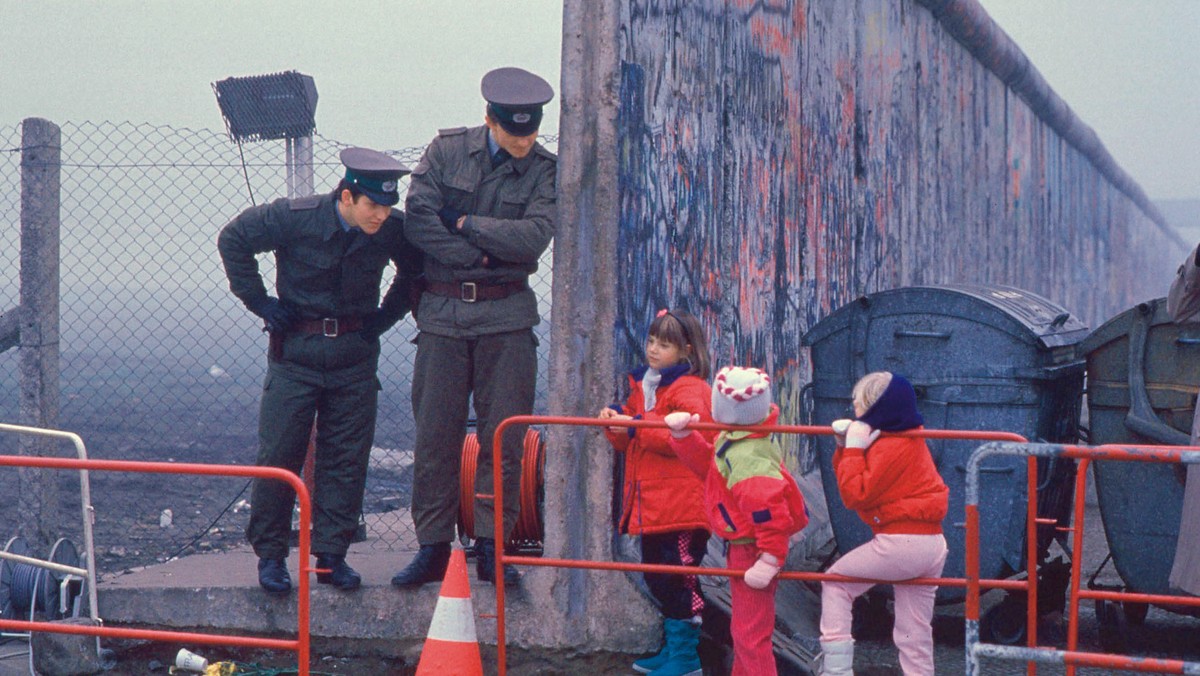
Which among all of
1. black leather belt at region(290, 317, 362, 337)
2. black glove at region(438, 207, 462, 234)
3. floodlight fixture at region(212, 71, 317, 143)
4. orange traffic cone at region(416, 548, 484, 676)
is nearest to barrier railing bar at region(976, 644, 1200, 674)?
orange traffic cone at region(416, 548, 484, 676)

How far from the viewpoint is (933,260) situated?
12.8 meters

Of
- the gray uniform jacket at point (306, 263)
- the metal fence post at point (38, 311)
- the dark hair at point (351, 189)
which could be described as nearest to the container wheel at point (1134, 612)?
the gray uniform jacket at point (306, 263)

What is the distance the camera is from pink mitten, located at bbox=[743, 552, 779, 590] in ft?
15.9

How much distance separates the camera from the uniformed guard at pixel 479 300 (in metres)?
5.86

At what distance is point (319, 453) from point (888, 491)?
8.42 feet

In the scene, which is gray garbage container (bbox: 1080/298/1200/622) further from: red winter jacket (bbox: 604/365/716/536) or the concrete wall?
red winter jacket (bbox: 604/365/716/536)

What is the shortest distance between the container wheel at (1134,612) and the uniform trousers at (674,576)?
2340 millimetres

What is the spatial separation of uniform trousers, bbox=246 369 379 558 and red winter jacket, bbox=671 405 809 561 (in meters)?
1.73

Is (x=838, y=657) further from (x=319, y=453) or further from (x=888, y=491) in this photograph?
(x=319, y=453)

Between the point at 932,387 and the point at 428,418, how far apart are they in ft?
7.52

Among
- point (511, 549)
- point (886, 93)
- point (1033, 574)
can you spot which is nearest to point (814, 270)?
point (886, 93)

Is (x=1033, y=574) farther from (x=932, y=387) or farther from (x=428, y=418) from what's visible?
(x=428, y=418)

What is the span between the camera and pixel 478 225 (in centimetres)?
578

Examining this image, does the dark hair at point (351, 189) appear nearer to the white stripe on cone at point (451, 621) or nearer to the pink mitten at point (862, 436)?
the white stripe on cone at point (451, 621)
